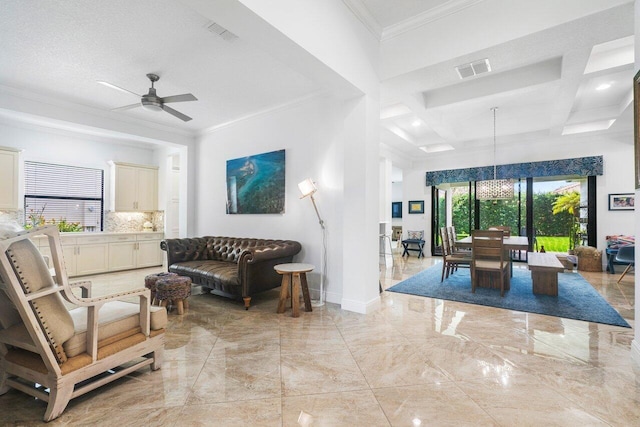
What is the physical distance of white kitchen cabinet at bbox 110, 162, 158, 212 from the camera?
6.62m

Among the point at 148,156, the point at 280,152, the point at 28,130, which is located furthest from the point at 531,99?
the point at 28,130

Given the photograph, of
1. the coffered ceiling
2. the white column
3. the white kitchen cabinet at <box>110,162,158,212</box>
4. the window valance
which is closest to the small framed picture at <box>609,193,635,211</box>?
the window valance

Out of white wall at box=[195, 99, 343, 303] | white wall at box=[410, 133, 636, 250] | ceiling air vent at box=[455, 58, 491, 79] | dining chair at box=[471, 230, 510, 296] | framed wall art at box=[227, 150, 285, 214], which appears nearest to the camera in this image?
ceiling air vent at box=[455, 58, 491, 79]

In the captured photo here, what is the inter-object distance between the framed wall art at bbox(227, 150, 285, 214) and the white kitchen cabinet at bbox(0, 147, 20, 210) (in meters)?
3.67

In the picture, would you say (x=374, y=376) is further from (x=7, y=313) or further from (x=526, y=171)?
(x=526, y=171)

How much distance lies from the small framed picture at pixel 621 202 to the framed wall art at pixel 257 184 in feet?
22.5

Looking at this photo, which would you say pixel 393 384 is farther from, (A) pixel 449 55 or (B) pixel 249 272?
(A) pixel 449 55

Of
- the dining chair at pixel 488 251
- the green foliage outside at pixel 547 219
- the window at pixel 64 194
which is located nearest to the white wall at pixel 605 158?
the green foliage outside at pixel 547 219

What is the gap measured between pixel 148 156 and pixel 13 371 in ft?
21.1

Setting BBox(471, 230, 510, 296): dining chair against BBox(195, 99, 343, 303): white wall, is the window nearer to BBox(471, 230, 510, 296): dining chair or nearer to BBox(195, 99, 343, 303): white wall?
BBox(195, 99, 343, 303): white wall

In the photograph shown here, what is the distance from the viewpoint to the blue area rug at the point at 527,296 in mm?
3500

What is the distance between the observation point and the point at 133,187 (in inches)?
270

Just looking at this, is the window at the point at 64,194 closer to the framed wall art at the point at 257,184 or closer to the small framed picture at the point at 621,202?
the framed wall art at the point at 257,184

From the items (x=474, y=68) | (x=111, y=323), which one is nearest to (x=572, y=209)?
(x=474, y=68)
